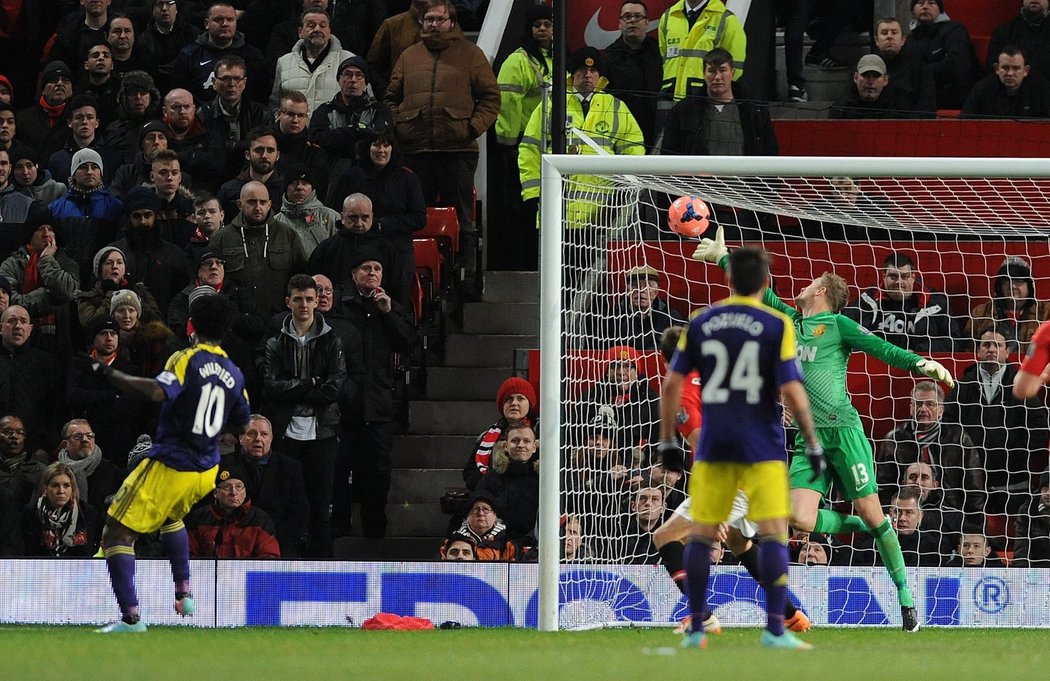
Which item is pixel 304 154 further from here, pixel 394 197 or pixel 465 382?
pixel 465 382

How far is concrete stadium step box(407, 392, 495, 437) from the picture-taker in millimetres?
13141

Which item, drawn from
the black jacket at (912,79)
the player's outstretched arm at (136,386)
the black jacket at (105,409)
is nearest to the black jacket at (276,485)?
the black jacket at (105,409)

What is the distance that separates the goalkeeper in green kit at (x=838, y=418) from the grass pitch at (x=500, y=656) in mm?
545

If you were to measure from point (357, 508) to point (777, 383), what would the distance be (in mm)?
6537

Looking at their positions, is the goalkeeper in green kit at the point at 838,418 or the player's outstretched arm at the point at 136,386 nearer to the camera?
the player's outstretched arm at the point at 136,386

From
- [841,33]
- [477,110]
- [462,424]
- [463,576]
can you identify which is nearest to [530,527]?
[463,576]

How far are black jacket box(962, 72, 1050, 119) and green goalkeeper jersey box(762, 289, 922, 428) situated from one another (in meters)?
4.80

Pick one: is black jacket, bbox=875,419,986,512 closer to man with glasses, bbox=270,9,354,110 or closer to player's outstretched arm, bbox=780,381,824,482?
player's outstretched arm, bbox=780,381,824,482

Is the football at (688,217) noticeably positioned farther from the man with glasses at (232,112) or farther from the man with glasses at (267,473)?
the man with glasses at (232,112)

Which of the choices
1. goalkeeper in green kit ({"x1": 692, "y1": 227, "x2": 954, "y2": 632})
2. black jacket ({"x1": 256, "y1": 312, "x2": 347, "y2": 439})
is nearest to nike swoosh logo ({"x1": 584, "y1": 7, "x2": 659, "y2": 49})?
black jacket ({"x1": 256, "y1": 312, "x2": 347, "y2": 439})

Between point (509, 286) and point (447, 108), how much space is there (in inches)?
69.9

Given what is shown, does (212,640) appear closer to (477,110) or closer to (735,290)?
(735,290)

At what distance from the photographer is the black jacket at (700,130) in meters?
12.8

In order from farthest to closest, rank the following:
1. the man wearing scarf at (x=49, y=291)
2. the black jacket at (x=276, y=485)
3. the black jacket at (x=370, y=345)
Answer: the man wearing scarf at (x=49, y=291) → the black jacket at (x=370, y=345) → the black jacket at (x=276, y=485)
